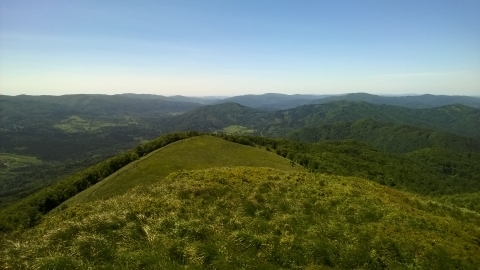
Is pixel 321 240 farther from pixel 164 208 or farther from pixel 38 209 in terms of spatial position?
pixel 38 209

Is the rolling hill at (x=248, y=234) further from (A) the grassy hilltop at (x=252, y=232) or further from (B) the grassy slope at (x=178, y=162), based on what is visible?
(B) the grassy slope at (x=178, y=162)

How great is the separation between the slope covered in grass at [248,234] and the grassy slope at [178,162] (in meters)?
23.0

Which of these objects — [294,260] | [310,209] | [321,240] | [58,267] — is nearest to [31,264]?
[58,267]

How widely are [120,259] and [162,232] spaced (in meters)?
2.49

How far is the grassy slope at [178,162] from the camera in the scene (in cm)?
4003

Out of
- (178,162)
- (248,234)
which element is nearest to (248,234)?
(248,234)

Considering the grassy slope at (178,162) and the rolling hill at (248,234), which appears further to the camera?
the grassy slope at (178,162)

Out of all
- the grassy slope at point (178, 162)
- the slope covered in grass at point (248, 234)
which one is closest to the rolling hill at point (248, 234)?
the slope covered in grass at point (248, 234)

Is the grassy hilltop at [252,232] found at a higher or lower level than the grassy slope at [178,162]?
higher

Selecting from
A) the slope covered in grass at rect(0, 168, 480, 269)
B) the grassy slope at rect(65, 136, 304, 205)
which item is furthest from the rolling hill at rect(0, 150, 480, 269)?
the grassy slope at rect(65, 136, 304, 205)

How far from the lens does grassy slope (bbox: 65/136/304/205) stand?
131 feet

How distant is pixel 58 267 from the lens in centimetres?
910

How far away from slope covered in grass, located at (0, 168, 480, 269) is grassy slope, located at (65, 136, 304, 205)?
75.3 feet

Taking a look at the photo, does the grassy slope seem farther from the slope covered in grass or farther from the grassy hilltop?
the slope covered in grass
